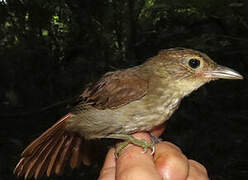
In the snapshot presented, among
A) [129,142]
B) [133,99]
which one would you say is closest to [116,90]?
[133,99]

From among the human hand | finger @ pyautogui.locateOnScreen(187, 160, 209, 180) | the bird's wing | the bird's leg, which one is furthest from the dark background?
the bird's leg

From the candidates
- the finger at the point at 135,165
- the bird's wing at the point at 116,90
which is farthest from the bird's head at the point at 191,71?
the finger at the point at 135,165

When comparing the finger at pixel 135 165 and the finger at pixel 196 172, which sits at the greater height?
the finger at pixel 135 165

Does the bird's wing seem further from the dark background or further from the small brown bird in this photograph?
the dark background

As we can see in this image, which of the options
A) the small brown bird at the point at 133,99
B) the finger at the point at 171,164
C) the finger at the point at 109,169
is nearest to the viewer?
the finger at the point at 171,164

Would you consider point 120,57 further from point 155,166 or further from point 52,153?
point 155,166

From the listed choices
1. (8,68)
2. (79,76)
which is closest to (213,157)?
(79,76)

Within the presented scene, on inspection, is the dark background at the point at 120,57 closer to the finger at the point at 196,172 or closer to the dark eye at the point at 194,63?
the finger at the point at 196,172
